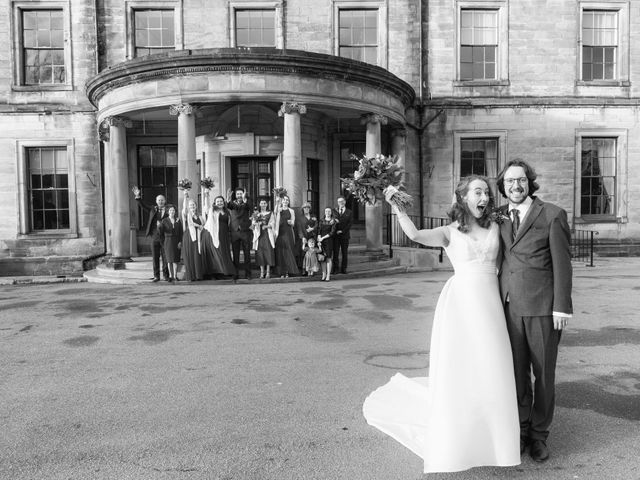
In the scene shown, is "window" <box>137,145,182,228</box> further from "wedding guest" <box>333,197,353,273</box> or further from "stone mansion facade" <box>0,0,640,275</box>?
"wedding guest" <box>333,197,353,273</box>

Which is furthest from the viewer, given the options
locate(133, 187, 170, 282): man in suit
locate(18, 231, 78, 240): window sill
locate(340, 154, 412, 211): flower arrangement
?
locate(18, 231, 78, 240): window sill

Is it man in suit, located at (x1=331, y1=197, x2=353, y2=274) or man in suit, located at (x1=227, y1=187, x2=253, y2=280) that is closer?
man in suit, located at (x1=227, y1=187, x2=253, y2=280)

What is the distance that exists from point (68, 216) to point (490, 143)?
1436 cm

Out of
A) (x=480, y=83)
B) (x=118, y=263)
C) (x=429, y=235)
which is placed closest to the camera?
(x=429, y=235)

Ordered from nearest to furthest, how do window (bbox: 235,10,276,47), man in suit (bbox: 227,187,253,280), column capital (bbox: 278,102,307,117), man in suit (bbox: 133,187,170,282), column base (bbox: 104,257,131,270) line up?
man in suit (bbox: 227,187,253,280) < man in suit (bbox: 133,187,170,282) < column capital (bbox: 278,102,307,117) < column base (bbox: 104,257,131,270) < window (bbox: 235,10,276,47)

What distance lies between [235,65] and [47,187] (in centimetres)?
873

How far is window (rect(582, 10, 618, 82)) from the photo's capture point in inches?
703

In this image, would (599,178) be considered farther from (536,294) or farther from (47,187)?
(47,187)

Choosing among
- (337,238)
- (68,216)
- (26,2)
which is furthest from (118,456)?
(26,2)

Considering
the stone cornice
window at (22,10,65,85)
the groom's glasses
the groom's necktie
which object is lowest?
the groom's necktie

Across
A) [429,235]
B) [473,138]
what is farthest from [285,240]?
[473,138]

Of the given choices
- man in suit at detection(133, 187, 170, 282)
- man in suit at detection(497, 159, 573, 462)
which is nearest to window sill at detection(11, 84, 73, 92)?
man in suit at detection(133, 187, 170, 282)

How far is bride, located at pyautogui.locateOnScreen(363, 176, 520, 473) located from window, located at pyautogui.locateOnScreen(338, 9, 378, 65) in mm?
14906

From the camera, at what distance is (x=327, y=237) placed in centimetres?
1199
